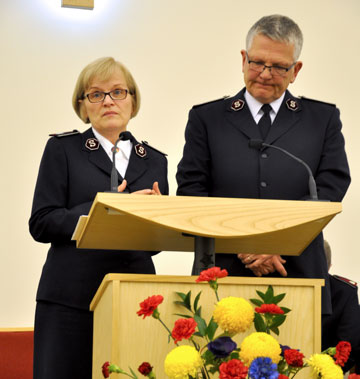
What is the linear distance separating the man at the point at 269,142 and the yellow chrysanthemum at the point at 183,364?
0.88 m

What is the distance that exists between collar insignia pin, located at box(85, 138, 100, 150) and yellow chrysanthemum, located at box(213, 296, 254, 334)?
1.26m

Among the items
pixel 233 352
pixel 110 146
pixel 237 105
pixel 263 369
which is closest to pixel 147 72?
pixel 110 146

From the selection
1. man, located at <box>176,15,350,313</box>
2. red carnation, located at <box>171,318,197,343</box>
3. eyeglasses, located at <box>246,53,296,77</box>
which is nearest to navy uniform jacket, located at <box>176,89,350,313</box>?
man, located at <box>176,15,350,313</box>

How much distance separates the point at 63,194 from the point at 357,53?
340cm

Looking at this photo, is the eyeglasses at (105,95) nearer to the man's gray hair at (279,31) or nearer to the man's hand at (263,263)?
the man's gray hair at (279,31)

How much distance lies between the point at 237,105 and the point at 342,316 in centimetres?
133

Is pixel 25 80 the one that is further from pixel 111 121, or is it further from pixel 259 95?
pixel 259 95

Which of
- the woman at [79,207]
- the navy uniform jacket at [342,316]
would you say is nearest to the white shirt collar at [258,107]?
the woman at [79,207]

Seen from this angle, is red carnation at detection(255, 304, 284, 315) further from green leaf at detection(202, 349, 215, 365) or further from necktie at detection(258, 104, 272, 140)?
necktie at detection(258, 104, 272, 140)

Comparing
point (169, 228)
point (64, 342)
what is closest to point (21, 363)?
point (64, 342)

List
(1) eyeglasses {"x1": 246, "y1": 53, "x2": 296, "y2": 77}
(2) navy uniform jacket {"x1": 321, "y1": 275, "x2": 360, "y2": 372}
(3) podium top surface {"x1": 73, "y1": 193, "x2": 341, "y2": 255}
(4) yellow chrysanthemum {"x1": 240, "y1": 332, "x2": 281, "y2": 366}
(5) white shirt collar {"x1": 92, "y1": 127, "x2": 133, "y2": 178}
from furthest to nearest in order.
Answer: (2) navy uniform jacket {"x1": 321, "y1": 275, "x2": 360, "y2": 372} → (5) white shirt collar {"x1": 92, "y1": 127, "x2": 133, "y2": 178} → (1) eyeglasses {"x1": 246, "y1": 53, "x2": 296, "y2": 77} → (3) podium top surface {"x1": 73, "y1": 193, "x2": 341, "y2": 255} → (4) yellow chrysanthemum {"x1": 240, "y1": 332, "x2": 281, "y2": 366}

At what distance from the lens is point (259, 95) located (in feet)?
8.96

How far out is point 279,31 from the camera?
8.86ft

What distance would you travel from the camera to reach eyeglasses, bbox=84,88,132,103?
2955 mm
